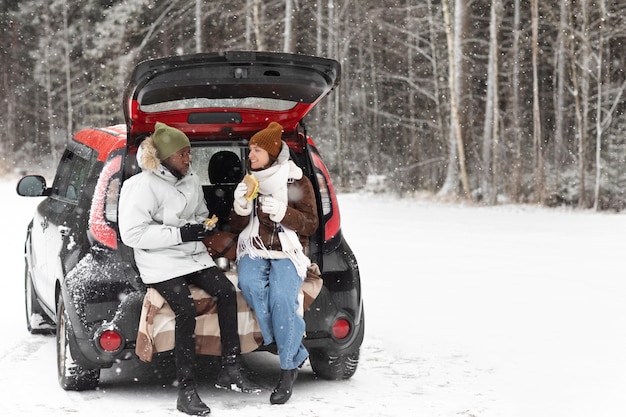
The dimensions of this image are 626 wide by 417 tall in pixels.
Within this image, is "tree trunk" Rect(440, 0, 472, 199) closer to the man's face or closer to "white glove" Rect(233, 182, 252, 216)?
"white glove" Rect(233, 182, 252, 216)

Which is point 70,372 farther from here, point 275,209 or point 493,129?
point 493,129

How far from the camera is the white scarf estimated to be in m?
5.69

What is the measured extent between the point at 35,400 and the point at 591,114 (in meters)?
29.1

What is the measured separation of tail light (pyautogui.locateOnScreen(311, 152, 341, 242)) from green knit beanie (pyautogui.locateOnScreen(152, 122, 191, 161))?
102 cm

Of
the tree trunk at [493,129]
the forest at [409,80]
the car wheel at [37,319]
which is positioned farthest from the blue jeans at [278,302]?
the tree trunk at [493,129]

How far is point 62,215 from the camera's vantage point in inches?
252

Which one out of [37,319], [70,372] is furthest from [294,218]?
[37,319]

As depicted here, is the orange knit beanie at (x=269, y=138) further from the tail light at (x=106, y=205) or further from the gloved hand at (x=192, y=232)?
the tail light at (x=106, y=205)

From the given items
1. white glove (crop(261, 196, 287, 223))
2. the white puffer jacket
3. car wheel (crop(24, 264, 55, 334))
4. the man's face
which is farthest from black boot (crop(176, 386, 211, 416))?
car wheel (crop(24, 264, 55, 334))

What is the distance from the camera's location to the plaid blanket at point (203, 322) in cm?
533

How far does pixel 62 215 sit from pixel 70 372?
1196 millimetres

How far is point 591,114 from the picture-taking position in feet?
106

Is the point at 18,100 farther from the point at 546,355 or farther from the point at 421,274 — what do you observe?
the point at 546,355

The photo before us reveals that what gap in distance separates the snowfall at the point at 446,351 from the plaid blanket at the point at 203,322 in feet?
0.86
